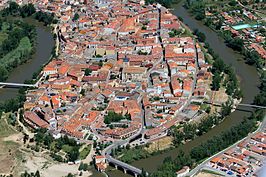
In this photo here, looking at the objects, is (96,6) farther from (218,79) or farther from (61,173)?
(61,173)

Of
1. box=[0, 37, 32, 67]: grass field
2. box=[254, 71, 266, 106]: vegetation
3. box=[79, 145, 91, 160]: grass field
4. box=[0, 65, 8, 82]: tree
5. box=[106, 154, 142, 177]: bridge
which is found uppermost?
box=[0, 37, 32, 67]: grass field

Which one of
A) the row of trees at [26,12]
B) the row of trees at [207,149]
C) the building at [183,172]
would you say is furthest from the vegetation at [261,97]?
Result: the row of trees at [26,12]

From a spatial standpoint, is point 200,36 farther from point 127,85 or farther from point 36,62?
point 36,62

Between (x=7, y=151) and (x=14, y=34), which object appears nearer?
(x=7, y=151)

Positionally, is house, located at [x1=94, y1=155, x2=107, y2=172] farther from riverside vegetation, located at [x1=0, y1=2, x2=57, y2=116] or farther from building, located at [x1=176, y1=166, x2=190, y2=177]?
riverside vegetation, located at [x1=0, y1=2, x2=57, y2=116]

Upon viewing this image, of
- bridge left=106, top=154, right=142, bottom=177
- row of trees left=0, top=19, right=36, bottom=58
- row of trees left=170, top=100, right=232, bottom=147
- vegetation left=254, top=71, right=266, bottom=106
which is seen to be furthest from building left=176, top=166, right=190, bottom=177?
row of trees left=0, top=19, right=36, bottom=58

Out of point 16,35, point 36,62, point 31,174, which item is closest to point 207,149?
point 31,174

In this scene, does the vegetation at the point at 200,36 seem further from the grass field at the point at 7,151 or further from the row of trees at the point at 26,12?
the grass field at the point at 7,151
